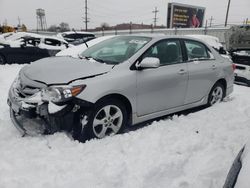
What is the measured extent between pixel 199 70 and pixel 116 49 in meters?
1.59

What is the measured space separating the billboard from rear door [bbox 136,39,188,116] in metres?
33.9

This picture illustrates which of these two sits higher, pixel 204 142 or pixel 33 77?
pixel 33 77

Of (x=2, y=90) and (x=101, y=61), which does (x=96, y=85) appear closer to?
(x=101, y=61)

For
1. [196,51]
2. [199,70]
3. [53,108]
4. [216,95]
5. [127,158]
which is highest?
[196,51]

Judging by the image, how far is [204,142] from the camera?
11.2 feet

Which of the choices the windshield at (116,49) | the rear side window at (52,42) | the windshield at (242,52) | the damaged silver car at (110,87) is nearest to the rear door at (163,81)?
the damaged silver car at (110,87)

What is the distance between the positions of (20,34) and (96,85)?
8.45 m

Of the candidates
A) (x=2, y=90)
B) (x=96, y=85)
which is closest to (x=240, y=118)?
(x=96, y=85)

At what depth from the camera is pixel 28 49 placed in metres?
9.73

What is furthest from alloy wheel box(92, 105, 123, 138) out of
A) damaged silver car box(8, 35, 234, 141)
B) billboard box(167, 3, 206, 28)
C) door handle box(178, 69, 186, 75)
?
billboard box(167, 3, 206, 28)

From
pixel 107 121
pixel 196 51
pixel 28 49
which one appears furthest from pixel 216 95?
pixel 28 49

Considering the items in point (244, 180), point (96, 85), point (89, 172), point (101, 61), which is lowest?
point (89, 172)

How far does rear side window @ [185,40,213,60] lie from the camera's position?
14.7 feet

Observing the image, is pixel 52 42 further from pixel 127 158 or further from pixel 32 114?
pixel 127 158
